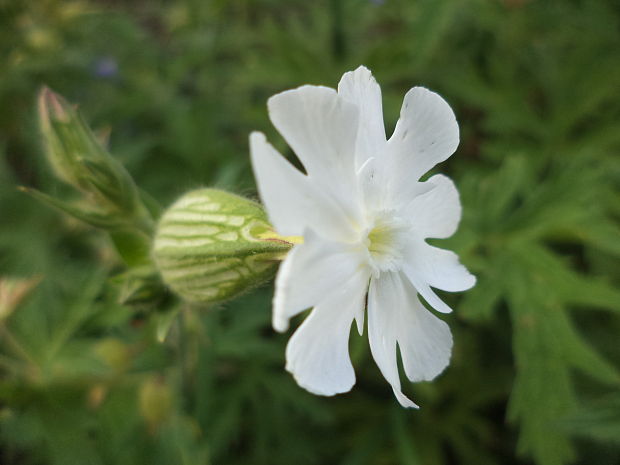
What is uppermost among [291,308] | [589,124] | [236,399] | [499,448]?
[291,308]

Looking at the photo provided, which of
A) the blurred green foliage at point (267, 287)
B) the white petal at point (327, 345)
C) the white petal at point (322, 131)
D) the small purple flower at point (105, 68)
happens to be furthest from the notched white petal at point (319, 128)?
the small purple flower at point (105, 68)

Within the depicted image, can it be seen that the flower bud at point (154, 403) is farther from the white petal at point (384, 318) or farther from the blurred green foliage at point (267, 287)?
the white petal at point (384, 318)

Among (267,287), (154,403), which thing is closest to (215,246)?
(154,403)

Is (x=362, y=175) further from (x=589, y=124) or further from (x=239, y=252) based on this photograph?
(x=589, y=124)

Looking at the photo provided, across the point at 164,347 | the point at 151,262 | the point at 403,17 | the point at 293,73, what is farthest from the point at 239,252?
the point at 403,17

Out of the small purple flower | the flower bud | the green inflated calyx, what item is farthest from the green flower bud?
the small purple flower

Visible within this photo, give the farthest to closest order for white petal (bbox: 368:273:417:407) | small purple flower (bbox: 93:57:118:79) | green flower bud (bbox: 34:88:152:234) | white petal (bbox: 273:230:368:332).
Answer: small purple flower (bbox: 93:57:118:79)
green flower bud (bbox: 34:88:152:234)
white petal (bbox: 368:273:417:407)
white petal (bbox: 273:230:368:332)

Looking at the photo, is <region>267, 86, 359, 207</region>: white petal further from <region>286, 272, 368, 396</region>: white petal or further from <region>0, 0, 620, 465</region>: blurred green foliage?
<region>0, 0, 620, 465</region>: blurred green foliage
